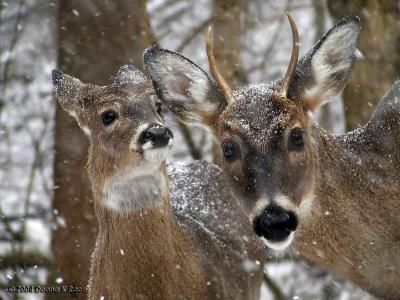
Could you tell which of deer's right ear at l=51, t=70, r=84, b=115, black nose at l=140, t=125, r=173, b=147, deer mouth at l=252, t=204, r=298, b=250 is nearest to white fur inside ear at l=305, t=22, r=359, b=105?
black nose at l=140, t=125, r=173, b=147

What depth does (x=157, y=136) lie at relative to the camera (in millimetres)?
5676

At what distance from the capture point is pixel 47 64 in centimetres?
1112

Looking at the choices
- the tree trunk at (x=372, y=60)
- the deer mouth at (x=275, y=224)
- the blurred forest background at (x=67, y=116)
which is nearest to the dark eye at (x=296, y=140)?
the deer mouth at (x=275, y=224)

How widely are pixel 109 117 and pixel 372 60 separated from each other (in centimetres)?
414

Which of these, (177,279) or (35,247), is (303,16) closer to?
(35,247)

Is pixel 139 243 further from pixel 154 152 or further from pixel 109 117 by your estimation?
pixel 109 117

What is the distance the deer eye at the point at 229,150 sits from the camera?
5473 mm

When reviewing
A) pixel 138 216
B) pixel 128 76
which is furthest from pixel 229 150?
pixel 128 76

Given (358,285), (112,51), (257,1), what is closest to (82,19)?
(112,51)

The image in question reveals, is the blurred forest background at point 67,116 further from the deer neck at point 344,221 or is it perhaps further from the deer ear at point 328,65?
the deer ear at point 328,65

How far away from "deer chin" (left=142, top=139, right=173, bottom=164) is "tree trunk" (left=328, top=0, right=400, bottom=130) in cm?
401

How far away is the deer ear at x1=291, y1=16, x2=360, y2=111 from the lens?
18.7ft

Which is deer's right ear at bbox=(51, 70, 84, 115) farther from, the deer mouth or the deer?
the deer mouth

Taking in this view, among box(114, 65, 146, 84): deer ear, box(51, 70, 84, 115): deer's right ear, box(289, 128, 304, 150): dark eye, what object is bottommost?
box(51, 70, 84, 115): deer's right ear
